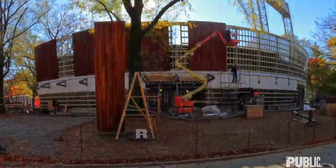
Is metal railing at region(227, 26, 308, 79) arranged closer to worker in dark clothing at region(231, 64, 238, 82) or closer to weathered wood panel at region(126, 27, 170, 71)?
worker in dark clothing at region(231, 64, 238, 82)

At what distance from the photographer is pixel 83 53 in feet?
91.9

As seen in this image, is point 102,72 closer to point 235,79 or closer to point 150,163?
point 150,163

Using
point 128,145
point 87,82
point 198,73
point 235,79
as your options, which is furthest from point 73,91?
point 128,145

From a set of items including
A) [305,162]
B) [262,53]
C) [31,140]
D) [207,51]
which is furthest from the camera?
[262,53]

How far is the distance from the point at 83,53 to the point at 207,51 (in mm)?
12273

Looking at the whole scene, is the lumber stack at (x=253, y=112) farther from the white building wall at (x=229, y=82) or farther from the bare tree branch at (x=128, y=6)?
the bare tree branch at (x=128, y=6)

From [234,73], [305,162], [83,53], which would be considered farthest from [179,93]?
[305,162]

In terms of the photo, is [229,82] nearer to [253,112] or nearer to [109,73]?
[253,112]

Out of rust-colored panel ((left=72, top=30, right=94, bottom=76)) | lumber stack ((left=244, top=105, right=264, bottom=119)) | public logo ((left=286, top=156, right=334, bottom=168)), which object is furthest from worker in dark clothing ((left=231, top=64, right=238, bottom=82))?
public logo ((left=286, top=156, right=334, bottom=168))

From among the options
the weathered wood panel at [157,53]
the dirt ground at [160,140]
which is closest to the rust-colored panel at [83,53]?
the weathered wood panel at [157,53]

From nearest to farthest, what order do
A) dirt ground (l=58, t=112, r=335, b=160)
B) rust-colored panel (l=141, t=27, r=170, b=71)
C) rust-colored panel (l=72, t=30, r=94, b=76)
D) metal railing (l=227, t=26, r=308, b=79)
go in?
dirt ground (l=58, t=112, r=335, b=160) → rust-colored panel (l=141, t=27, r=170, b=71) → metal railing (l=227, t=26, r=308, b=79) → rust-colored panel (l=72, t=30, r=94, b=76)

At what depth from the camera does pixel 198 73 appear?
963 inches

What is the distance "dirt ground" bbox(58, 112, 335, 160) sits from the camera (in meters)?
9.76

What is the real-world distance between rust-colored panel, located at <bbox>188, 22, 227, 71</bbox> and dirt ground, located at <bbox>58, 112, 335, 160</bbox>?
27.3ft
